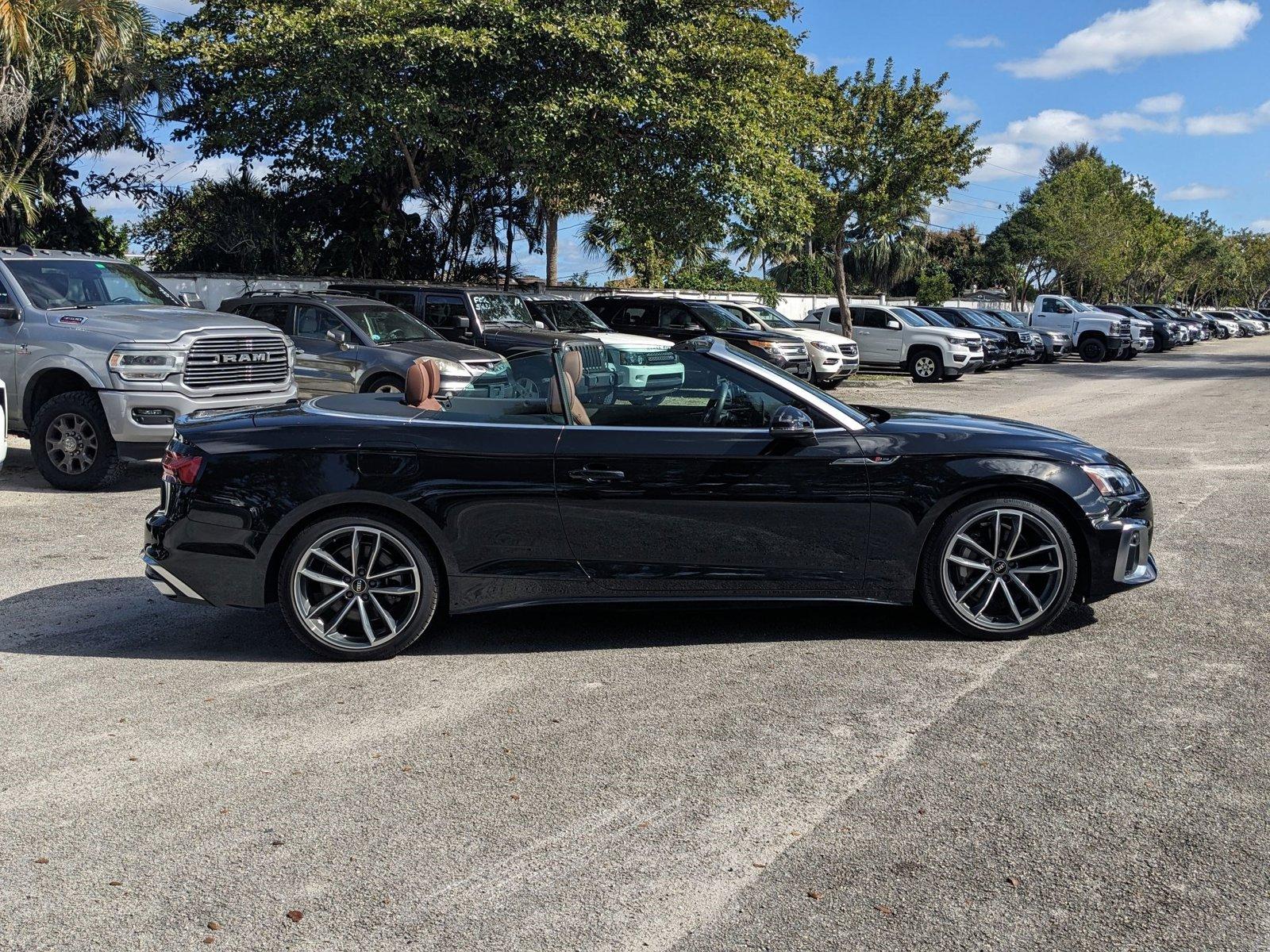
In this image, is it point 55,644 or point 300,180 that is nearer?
point 55,644

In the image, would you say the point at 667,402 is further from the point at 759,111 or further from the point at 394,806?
the point at 759,111

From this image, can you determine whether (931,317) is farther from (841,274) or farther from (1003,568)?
(1003,568)

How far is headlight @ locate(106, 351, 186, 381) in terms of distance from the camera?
997 cm

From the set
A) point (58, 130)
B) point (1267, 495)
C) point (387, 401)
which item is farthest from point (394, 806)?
point (58, 130)

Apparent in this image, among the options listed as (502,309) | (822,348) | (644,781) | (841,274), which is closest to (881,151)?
(841,274)

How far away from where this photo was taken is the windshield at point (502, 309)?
17.6 meters

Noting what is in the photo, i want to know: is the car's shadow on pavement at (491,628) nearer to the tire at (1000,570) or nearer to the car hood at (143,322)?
the tire at (1000,570)

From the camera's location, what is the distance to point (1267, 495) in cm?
976

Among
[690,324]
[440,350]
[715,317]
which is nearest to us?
[440,350]

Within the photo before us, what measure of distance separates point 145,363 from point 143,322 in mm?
617

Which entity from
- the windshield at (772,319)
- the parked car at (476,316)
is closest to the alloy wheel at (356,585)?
the parked car at (476,316)

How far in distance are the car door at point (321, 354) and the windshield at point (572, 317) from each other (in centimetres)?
503

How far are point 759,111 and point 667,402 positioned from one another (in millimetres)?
17913

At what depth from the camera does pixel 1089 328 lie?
3731 centimetres
